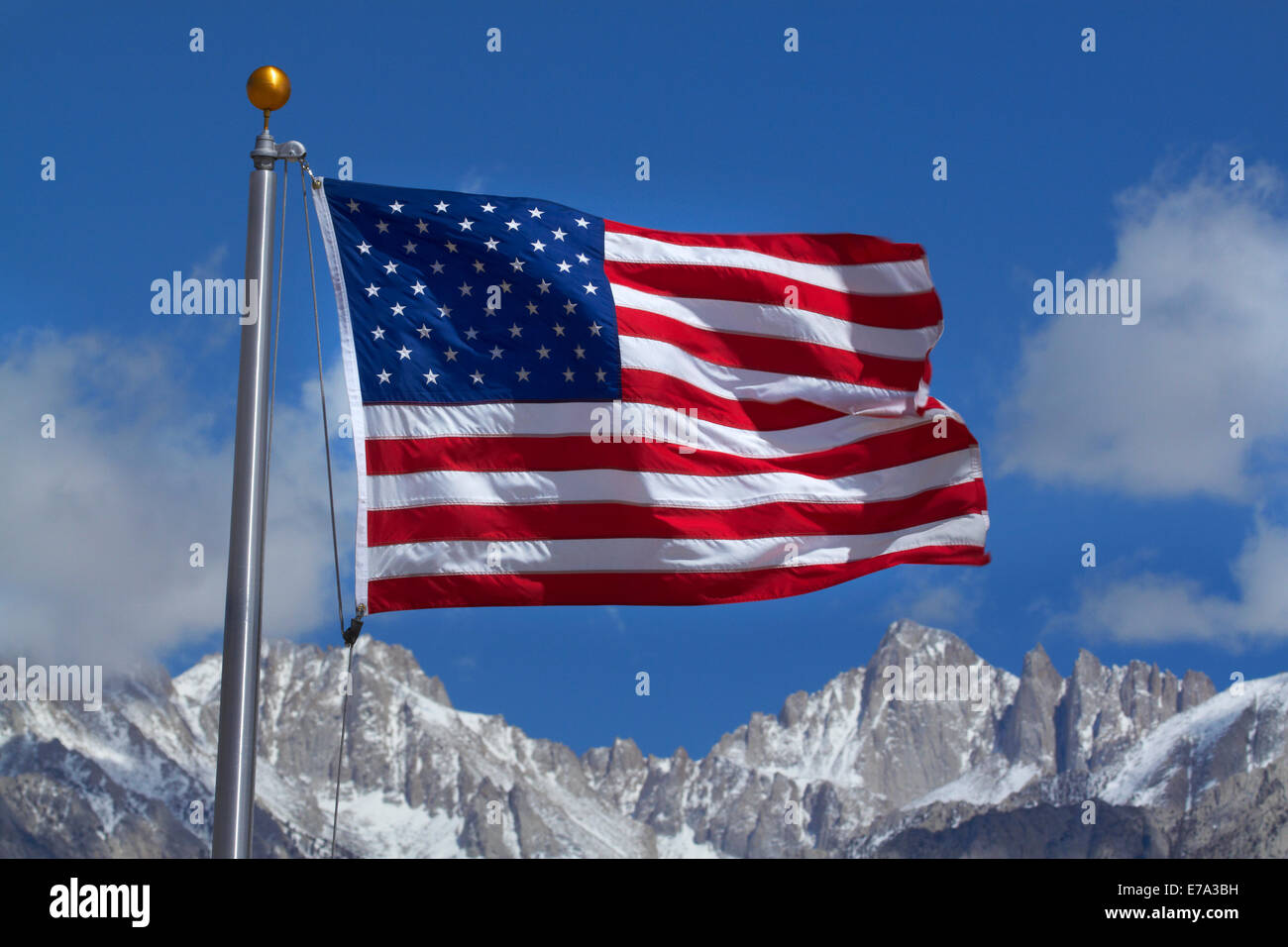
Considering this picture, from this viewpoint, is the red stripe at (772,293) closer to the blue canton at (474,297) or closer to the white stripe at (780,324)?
the white stripe at (780,324)

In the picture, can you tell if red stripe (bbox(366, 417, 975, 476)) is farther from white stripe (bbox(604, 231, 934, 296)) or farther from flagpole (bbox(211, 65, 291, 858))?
flagpole (bbox(211, 65, 291, 858))

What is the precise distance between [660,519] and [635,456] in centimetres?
69

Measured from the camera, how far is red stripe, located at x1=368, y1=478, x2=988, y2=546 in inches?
564

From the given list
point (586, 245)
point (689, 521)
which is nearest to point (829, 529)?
point (689, 521)

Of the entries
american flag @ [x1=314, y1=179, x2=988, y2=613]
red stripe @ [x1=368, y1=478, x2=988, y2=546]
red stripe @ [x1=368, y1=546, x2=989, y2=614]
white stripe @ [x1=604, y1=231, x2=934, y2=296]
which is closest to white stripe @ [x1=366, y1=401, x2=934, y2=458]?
american flag @ [x1=314, y1=179, x2=988, y2=613]

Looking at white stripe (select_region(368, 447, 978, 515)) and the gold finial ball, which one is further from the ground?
the gold finial ball

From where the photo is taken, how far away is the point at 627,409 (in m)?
15.7

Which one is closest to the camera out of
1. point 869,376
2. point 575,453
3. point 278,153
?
point 278,153

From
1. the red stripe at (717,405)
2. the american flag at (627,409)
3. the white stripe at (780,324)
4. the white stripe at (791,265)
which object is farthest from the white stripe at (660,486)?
the white stripe at (791,265)

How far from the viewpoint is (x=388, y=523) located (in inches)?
557

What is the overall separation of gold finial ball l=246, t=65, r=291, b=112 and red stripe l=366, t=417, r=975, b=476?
349 centimetres
